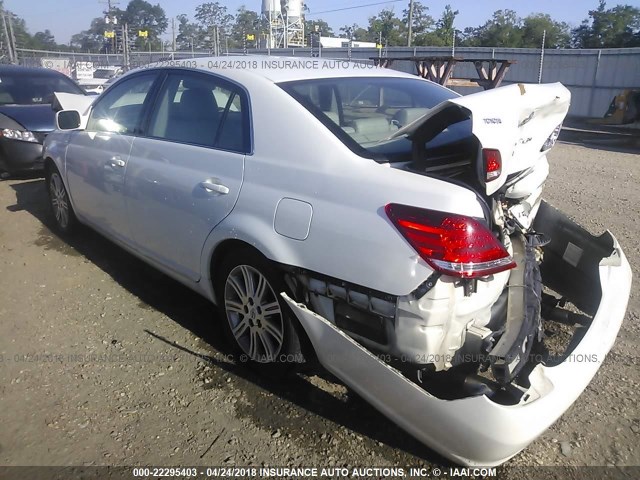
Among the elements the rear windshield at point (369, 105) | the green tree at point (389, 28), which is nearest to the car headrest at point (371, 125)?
the rear windshield at point (369, 105)

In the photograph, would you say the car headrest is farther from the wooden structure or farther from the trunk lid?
the wooden structure

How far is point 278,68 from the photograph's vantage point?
3215 mm

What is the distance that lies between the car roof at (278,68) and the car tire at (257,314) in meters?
1.03

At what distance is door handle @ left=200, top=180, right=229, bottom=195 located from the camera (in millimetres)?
2928

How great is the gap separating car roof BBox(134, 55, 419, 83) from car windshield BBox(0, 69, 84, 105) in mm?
5575

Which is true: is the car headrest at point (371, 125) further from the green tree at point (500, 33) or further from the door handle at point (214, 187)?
the green tree at point (500, 33)

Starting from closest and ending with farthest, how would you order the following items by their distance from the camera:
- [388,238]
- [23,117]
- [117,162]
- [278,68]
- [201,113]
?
[388,238] < [278,68] < [201,113] < [117,162] < [23,117]

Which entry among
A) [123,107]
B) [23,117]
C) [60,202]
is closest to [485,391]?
[123,107]

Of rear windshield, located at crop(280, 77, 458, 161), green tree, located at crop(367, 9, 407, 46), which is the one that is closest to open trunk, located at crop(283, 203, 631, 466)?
rear windshield, located at crop(280, 77, 458, 161)

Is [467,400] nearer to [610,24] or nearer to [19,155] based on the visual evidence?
[19,155]

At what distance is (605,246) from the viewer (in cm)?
304

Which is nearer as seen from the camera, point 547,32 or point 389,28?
point 547,32

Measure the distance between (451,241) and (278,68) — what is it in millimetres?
1677

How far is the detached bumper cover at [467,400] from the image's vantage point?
2.03 metres
